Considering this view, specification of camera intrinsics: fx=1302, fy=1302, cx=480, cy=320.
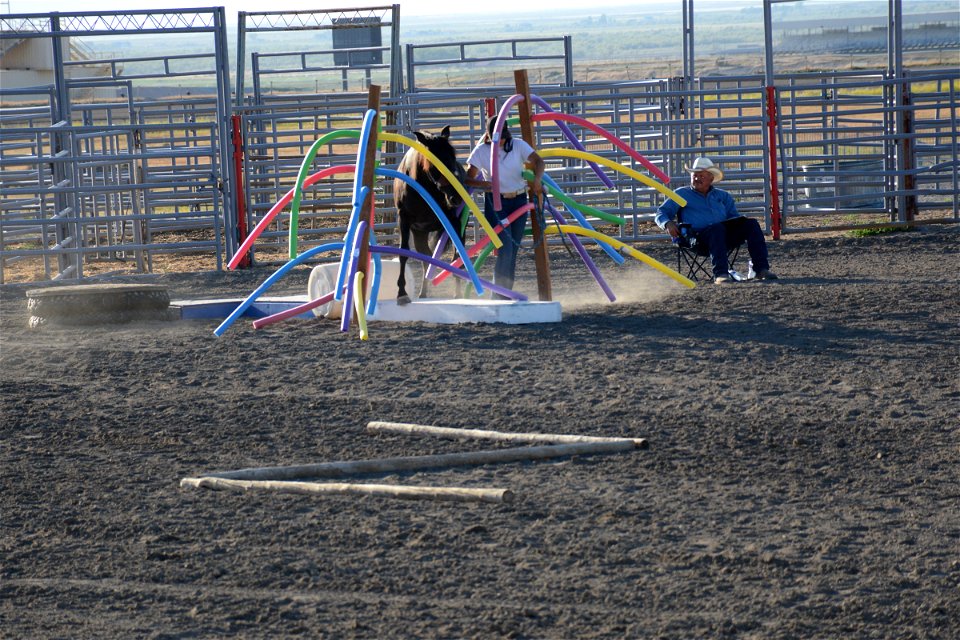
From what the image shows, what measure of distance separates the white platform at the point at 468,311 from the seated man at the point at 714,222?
196 cm

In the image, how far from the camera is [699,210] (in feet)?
36.0

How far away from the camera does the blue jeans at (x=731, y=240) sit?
35.5 ft

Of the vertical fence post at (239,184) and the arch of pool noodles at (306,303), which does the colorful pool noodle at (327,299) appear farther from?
the vertical fence post at (239,184)

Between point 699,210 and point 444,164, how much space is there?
2.79 m

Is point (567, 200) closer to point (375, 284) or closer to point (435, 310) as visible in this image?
point (435, 310)

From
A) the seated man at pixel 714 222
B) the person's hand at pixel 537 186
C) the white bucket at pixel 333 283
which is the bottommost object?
the white bucket at pixel 333 283

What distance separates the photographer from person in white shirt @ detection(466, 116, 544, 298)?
31.2ft

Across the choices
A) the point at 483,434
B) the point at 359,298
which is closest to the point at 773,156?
the point at 359,298

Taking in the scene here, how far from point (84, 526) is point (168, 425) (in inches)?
65.0

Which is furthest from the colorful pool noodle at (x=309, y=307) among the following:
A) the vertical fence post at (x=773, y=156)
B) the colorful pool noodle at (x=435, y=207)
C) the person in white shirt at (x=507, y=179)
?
the vertical fence post at (x=773, y=156)

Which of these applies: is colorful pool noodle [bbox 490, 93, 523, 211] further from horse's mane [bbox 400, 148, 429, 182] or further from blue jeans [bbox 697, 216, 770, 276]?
blue jeans [bbox 697, 216, 770, 276]

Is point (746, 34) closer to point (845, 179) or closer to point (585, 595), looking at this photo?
point (845, 179)

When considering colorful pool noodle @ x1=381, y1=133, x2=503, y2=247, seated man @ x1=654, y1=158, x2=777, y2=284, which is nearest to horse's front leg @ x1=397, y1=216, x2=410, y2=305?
colorful pool noodle @ x1=381, y1=133, x2=503, y2=247

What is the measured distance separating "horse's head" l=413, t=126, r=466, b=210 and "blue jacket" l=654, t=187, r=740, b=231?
223cm
